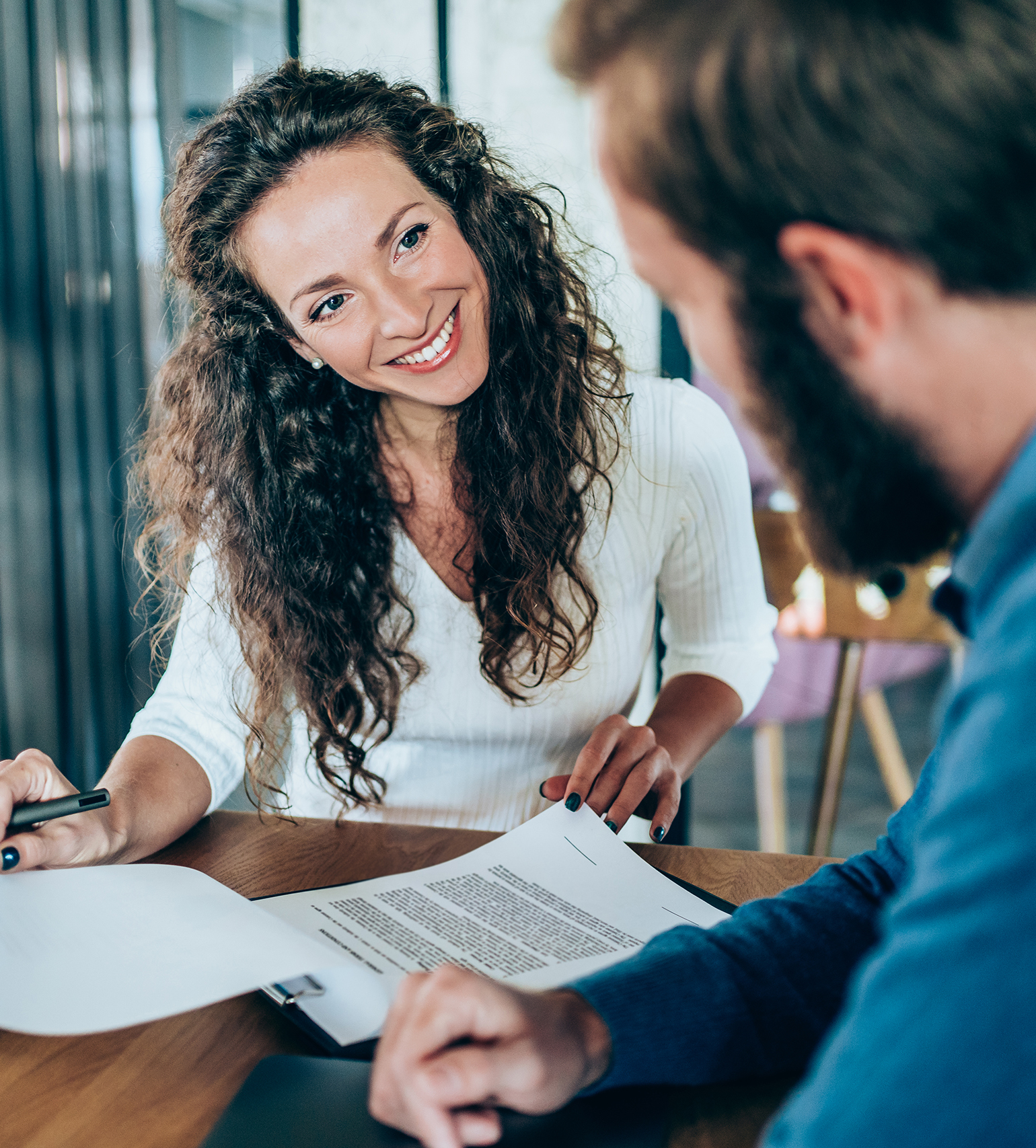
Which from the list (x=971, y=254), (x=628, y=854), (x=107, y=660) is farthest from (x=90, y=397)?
(x=971, y=254)

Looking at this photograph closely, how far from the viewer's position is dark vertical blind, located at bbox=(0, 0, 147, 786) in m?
1.76

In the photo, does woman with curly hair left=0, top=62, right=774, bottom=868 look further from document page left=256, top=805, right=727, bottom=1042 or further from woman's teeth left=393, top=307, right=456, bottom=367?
document page left=256, top=805, right=727, bottom=1042

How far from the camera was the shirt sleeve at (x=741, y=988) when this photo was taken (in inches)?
22.1

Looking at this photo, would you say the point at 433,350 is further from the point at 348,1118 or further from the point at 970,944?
the point at 970,944

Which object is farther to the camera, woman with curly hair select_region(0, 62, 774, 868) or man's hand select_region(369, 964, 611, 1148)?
woman with curly hair select_region(0, 62, 774, 868)

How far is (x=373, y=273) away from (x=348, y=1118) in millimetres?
807

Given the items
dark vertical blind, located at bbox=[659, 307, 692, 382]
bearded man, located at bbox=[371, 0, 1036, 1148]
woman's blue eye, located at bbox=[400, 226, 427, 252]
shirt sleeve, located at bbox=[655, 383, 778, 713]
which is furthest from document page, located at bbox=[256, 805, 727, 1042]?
dark vertical blind, located at bbox=[659, 307, 692, 382]

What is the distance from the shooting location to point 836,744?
2.13 meters

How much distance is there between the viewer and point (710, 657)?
1296mm

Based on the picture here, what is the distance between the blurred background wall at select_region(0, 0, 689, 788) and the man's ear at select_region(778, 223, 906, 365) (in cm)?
128

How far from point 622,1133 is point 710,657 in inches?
31.8

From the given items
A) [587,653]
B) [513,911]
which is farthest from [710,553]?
[513,911]

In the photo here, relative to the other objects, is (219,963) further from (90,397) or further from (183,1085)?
(90,397)
